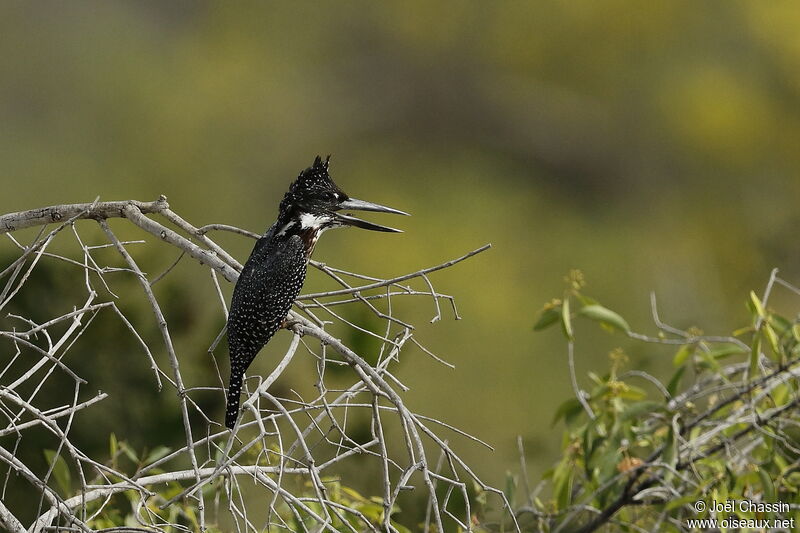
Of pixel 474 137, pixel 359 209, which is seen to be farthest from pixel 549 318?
pixel 474 137

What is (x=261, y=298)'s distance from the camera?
2.01 metres

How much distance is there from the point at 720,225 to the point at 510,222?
222cm

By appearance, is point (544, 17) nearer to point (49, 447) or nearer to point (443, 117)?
point (443, 117)

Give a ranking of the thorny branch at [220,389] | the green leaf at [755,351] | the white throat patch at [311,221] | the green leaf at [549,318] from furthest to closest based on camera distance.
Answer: the green leaf at [549,318] < the green leaf at [755,351] < the white throat patch at [311,221] < the thorny branch at [220,389]

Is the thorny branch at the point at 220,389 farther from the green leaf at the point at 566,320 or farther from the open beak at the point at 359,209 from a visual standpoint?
the green leaf at the point at 566,320

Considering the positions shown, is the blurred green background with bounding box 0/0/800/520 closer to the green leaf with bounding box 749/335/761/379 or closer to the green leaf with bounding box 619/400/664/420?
the green leaf with bounding box 619/400/664/420

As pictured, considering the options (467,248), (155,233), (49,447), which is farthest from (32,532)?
(467,248)

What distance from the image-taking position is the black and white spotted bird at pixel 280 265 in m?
2.02

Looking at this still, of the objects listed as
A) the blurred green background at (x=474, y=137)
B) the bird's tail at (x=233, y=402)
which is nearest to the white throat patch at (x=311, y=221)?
the bird's tail at (x=233, y=402)

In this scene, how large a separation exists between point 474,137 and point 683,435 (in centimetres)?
861

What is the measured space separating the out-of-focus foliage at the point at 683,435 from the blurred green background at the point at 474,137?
5147 mm

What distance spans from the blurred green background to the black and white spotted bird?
19.3 feet

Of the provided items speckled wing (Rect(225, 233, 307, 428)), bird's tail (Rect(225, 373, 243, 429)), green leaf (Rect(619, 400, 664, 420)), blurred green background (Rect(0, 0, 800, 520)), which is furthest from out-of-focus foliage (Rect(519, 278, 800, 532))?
blurred green background (Rect(0, 0, 800, 520))

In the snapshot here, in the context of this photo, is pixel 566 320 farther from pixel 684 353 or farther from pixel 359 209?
pixel 359 209
